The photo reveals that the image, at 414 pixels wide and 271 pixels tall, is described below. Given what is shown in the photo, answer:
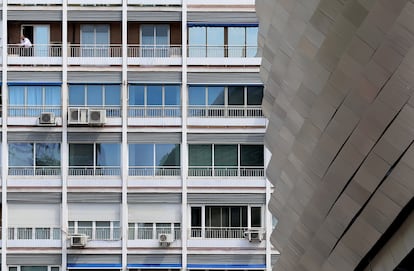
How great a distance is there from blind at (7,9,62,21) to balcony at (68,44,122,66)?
958mm

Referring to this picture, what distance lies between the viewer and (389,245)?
827 cm

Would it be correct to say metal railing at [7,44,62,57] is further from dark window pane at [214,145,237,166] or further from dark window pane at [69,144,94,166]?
dark window pane at [214,145,237,166]

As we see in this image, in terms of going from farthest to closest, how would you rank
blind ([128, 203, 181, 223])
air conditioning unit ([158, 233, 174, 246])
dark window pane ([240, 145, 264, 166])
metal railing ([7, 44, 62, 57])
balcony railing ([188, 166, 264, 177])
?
1. metal railing ([7, 44, 62, 57])
2. dark window pane ([240, 145, 264, 166])
3. balcony railing ([188, 166, 264, 177])
4. blind ([128, 203, 181, 223])
5. air conditioning unit ([158, 233, 174, 246])

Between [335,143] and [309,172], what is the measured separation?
1.63 meters

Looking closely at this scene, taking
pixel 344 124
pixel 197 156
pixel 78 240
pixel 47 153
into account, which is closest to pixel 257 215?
pixel 197 156

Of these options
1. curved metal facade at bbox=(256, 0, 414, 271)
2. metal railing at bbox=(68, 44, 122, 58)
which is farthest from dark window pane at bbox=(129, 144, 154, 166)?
curved metal facade at bbox=(256, 0, 414, 271)

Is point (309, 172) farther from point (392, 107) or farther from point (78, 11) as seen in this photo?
point (78, 11)

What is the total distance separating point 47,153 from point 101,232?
2.78 metres

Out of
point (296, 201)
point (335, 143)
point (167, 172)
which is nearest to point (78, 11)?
point (167, 172)

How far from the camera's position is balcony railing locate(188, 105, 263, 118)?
24.1 m

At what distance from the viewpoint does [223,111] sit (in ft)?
79.3

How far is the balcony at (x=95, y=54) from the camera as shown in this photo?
24.1 meters

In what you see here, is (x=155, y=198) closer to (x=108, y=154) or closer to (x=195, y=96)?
(x=108, y=154)

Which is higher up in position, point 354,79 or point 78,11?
point 78,11
